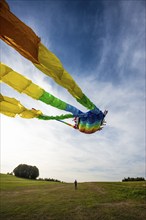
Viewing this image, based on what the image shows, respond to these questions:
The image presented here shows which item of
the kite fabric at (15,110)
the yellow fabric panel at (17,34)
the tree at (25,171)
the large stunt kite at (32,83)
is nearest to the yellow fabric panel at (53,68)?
the large stunt kite at (32,83)

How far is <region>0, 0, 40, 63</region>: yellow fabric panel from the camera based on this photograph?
338 cm

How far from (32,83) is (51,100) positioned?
0.73 meters

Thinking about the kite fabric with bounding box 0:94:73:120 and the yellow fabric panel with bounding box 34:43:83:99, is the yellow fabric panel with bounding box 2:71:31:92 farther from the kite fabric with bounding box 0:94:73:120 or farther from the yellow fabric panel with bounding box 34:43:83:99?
the yellow fabric panel with bounding box 34:43:83:99

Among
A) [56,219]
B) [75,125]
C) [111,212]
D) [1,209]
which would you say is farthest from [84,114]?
[1,209]

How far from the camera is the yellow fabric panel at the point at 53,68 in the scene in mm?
3906

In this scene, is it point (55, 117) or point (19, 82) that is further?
point (55, 117)

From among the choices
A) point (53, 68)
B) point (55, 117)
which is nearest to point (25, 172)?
point (55, 117)

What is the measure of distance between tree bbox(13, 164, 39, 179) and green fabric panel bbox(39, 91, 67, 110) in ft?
379

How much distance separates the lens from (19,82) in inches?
211

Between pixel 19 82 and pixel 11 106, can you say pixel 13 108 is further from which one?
pixel 19 82

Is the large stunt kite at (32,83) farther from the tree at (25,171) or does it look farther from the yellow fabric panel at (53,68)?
the tree at (25,171)

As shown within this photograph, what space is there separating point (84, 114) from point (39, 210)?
17663 millimetres

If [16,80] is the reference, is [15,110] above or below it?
below

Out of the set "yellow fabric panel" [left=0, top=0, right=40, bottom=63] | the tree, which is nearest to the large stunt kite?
"yellow fabric panel" [left=0, top=0, right=40, bottom=63]
